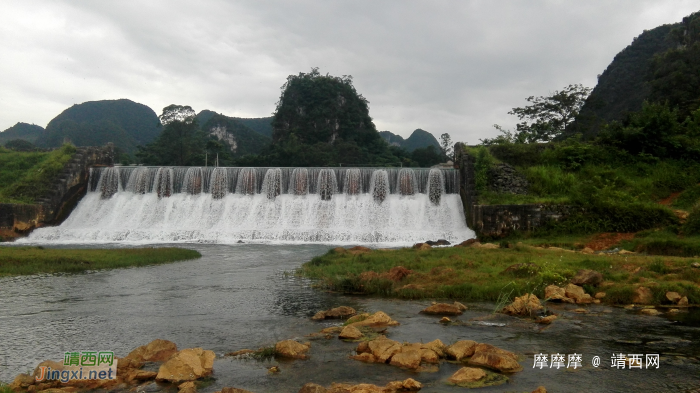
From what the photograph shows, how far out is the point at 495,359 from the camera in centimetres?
558

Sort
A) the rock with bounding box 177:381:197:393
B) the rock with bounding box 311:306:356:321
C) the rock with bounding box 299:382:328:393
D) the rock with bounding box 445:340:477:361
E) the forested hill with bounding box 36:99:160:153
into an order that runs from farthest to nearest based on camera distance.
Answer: the forested hill with bounding box 36:99:160:153, the rock with bounding box 311:306:356:321, the rock with bounding box 445:340:477:361, the rock with bounding box 177:381:197:393, the rock with bounding box 299:382:328:393

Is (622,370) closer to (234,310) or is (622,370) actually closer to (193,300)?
(234,310)

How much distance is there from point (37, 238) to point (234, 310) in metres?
18.4

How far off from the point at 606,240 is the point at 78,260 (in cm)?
1581

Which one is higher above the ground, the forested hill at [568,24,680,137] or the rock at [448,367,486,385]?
the forested hill at [568,24,680,137]

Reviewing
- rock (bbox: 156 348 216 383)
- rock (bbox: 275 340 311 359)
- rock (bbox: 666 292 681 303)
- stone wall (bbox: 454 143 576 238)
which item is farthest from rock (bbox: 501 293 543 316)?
stone wall (bbox: 454 143 576 238)

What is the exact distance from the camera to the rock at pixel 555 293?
8844 mm

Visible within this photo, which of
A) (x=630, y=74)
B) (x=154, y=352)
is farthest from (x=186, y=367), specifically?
(x=630, y=74)

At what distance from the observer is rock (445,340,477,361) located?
5855 mm

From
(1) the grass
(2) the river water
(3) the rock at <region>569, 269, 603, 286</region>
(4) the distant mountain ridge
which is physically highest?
(4) the distant mountain ridge

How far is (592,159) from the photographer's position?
23.4 metres

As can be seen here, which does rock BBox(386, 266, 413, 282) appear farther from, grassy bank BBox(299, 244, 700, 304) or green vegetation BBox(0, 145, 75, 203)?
green vegetation BBox(0, 145, 75, 203)

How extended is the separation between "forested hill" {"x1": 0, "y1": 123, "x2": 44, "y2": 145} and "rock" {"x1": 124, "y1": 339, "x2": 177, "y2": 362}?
93.9m

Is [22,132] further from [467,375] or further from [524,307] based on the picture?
[467,375]
